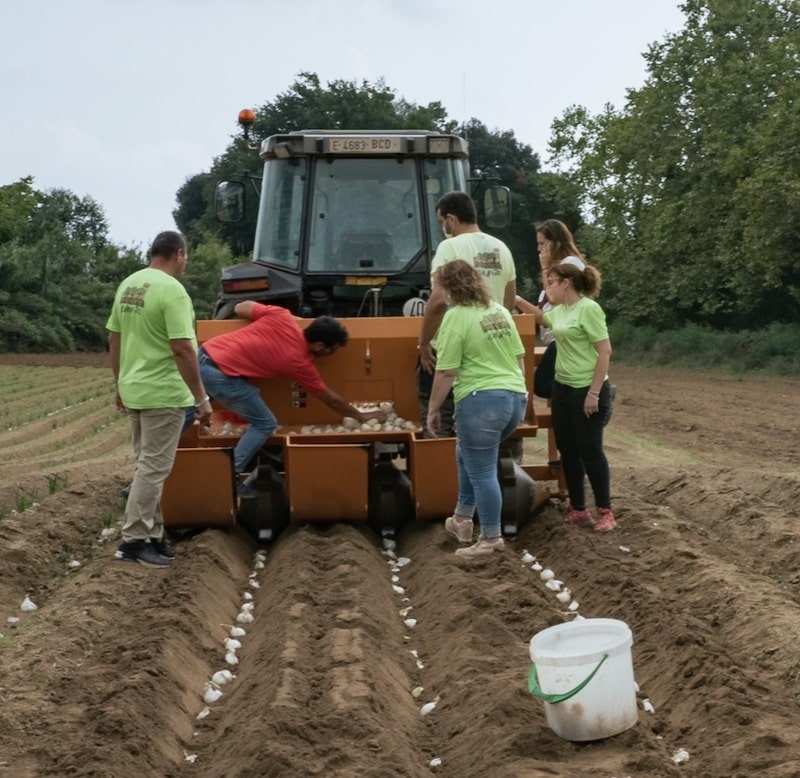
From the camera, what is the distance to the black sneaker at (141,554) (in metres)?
8.20

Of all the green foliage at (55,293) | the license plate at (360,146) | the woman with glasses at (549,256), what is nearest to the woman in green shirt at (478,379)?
the woman with glasses at (549,256)

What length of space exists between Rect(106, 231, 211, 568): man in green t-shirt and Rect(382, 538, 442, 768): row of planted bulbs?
137cm

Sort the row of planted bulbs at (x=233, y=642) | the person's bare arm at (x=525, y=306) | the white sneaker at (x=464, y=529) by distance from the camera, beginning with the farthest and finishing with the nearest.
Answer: the person's bare arm at (x=525, y=306) < the white sneaker at (x=464, y=529) < the row of planted bulbs at (x=233, y=642)

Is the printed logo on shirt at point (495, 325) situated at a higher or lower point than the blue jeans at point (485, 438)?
higher

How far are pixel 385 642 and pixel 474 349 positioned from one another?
7.26 ft

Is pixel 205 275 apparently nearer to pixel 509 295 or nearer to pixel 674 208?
pixel 674 208

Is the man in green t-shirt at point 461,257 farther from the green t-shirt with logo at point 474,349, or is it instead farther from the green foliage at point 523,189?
the green foliage at point 523,189

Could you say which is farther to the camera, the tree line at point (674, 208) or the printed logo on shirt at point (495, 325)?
the tree line at point (674, 208)

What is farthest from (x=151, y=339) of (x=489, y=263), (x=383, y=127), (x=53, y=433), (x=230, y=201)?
(x=383, y=127)

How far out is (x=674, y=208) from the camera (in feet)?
108

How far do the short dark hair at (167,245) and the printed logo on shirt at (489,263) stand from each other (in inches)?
70.9

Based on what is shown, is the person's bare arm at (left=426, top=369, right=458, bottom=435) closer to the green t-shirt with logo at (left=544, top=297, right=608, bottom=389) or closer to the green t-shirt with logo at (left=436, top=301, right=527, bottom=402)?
the green t-shirt with logo at (left=436, top=301, right=527, bottom=402)

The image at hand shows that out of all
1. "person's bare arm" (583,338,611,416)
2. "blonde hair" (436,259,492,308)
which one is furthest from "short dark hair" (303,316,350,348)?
"person's bare arm" (583,338,611,416)

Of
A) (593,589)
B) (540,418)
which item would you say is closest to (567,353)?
(540,418)
